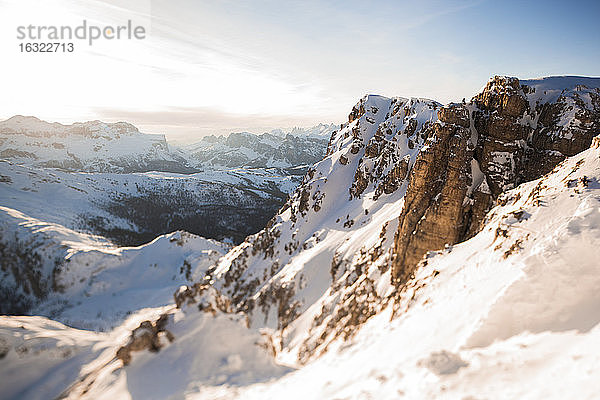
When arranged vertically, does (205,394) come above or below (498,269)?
below

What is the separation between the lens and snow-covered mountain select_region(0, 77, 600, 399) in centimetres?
1062

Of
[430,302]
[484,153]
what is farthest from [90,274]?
[484,153]

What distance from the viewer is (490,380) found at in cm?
878

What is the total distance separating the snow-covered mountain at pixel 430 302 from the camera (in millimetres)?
10625

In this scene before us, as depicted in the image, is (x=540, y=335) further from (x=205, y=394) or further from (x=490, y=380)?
(x=205, y=394)

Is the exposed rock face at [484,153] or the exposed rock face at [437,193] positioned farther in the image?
the exposed rock face at [437,193]

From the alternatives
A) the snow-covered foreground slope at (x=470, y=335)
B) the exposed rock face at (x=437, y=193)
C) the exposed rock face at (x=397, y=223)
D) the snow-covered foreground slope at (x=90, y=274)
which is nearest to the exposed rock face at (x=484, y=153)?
the exposed rock face at (x=437, y=193)

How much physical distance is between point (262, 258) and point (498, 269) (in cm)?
5734

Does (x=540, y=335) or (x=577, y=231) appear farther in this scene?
(x=577, y=231)

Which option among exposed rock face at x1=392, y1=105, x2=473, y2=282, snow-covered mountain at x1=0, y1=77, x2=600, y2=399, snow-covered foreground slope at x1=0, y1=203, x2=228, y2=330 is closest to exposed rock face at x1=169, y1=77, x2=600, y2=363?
exposed rock face at x1=392, y1=105, x2=473, y2=282

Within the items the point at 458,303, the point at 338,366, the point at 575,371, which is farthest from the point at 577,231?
the point at 338,366

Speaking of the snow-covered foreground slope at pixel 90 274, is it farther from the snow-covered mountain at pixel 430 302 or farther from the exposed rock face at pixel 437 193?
the exposed rock face at pixel 437 193

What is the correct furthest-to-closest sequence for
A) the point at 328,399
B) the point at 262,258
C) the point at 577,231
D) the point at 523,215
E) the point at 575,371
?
the point at 262,258, the point at 523,215, the point at 577,231, the point at 328,399, the point at 575,371

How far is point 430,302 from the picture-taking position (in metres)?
19.9
